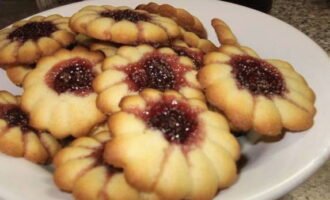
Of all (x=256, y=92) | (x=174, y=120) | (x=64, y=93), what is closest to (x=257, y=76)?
(x=256, y=92)

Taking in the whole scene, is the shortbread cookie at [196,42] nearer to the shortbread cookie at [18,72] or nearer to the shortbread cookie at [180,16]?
the shortbread cookie at [180,16]

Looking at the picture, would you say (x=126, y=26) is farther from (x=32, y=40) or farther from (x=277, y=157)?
(x=277, y=157)

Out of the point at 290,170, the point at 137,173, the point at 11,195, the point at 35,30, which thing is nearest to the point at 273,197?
the point at 290,170

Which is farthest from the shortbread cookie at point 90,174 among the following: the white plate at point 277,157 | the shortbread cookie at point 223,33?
the shortbread cookie at point 223,33

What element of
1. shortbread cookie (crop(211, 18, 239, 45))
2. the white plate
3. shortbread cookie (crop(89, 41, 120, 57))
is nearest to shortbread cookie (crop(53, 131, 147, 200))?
the white plate

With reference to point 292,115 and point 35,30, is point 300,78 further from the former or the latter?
point 35,30
